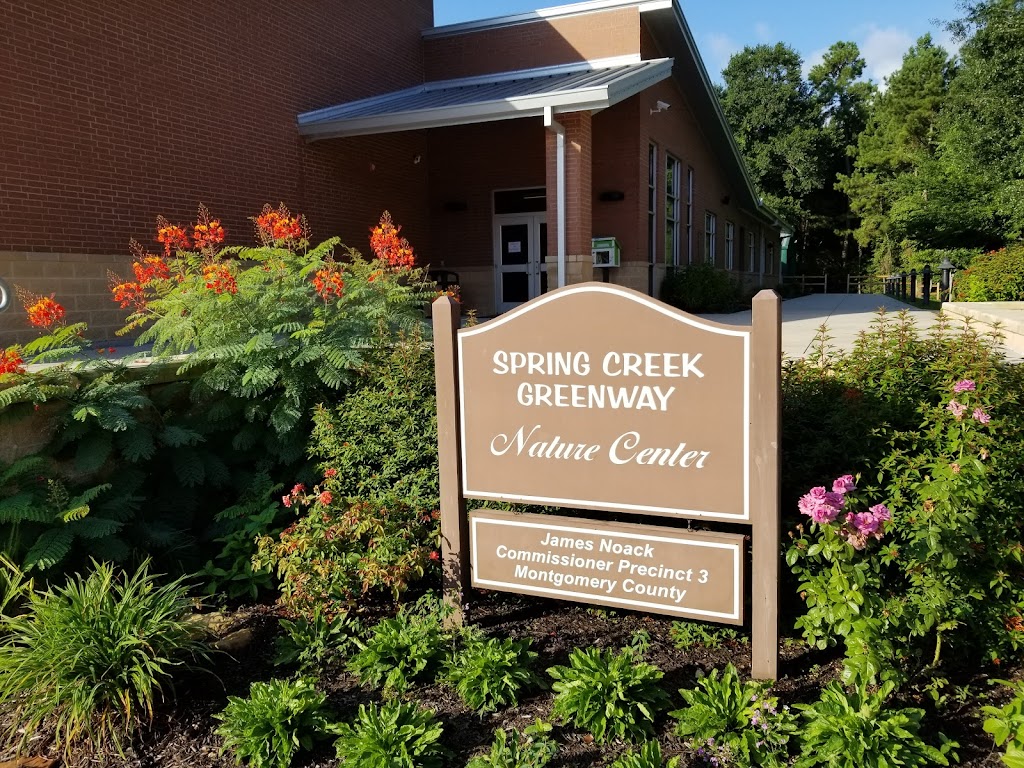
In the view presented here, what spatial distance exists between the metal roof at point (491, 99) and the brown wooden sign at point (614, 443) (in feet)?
27.5

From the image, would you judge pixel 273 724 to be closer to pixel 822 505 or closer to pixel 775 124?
pixel 822 505

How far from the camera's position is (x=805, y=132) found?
4534 centimetres

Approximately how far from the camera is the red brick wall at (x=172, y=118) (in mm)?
8805

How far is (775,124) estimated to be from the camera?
152 feet

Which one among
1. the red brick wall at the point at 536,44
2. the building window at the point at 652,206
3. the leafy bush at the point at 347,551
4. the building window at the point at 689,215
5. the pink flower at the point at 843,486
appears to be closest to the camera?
the pink flower at the point at 843,486

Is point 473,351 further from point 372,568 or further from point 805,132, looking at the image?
point 805,132

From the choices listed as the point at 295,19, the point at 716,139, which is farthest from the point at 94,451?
the point at 716,139

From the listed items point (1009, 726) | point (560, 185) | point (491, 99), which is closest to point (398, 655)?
point (1009, 726)

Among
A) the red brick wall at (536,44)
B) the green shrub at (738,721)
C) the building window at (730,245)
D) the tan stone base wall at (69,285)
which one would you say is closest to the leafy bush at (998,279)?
the red brick wall at (536,44)

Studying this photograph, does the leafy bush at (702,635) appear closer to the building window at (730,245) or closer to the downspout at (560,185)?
the downspout at (560,185)

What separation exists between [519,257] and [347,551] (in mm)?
13182

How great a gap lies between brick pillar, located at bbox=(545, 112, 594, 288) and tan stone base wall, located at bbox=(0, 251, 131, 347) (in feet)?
20.6

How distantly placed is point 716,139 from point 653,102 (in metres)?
6.76

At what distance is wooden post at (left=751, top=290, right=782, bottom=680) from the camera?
2738 mm
